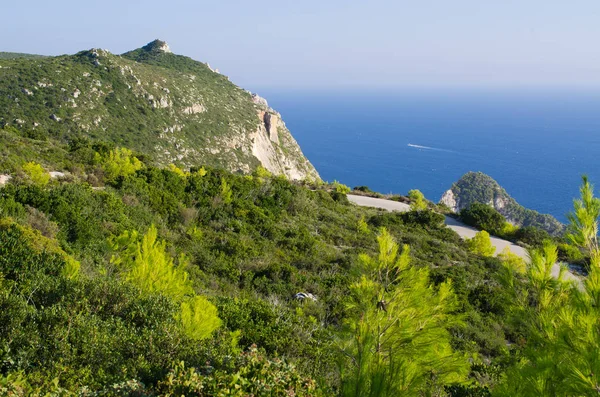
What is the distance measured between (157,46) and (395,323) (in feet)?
391

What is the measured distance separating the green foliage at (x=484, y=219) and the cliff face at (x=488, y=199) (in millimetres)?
40524

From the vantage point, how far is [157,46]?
4242 inches

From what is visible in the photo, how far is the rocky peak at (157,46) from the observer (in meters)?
106

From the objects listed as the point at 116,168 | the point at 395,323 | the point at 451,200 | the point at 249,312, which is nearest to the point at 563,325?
the point at 395,323

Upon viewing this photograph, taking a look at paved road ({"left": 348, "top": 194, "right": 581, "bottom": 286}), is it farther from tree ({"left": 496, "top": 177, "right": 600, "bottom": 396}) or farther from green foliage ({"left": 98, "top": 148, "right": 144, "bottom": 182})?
tree ({"left": 496, "top": 177, "right": 600, "bottom": 396})

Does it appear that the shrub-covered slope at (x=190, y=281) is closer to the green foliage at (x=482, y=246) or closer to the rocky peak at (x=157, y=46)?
the green foliage at (x=482, y=246)

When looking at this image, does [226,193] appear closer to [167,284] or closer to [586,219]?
[167,284]

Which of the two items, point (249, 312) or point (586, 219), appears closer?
point (586, 219)

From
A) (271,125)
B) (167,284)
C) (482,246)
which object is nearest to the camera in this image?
(167,284)

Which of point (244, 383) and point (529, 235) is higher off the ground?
point (244, 383)

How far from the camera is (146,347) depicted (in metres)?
4.49

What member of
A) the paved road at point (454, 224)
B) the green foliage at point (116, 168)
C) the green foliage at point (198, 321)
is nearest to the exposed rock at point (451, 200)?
the paved road at point (454, 224)

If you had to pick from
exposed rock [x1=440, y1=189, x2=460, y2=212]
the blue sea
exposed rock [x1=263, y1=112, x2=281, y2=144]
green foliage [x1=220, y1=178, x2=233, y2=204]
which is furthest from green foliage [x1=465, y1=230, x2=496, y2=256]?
the blue sea

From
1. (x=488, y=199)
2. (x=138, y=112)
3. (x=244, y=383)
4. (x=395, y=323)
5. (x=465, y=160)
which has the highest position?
(x=138, y=112)
